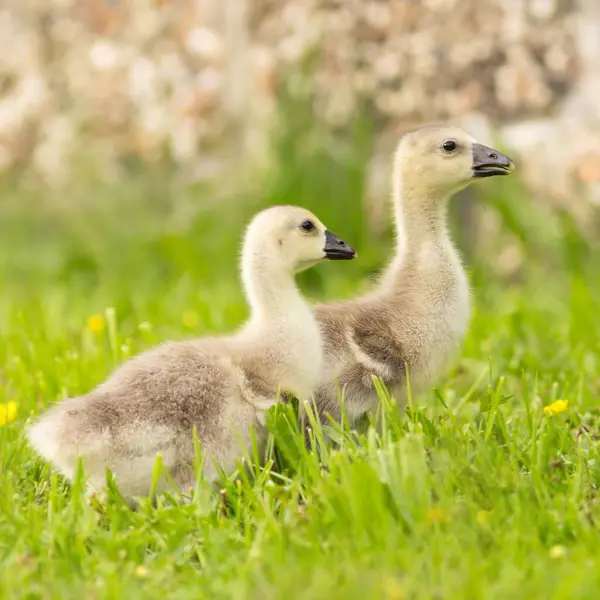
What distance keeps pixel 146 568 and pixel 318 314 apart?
1160 mm

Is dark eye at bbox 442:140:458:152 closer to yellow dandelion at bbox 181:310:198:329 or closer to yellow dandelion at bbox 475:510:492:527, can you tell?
yellow dandelion at bbox 475:510:492:527

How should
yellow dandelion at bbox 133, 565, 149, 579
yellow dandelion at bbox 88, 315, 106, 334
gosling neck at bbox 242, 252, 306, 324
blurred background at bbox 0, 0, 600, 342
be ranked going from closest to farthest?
yellow dandelion at bbox 133, 565, 149, 579
gosling neck at bbox 242, 252, 306, 324
yellow dandelion at bbox 88, 315, 106, 334
blurred background at bbox 0, 0, 600, 342

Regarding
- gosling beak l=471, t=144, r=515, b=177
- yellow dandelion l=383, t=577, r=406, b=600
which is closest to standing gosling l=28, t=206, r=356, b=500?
gosling beak l=471, t=144, r=515, b=177

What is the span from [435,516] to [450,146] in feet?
4.94

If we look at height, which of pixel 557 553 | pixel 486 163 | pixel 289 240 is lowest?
pixel 557 553

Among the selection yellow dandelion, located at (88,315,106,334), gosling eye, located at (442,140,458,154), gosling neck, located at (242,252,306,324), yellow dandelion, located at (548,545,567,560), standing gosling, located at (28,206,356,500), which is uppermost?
gosling eye, located at (442,140,458,154)

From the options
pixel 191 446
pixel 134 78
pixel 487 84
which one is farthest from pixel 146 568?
pixel 134 78

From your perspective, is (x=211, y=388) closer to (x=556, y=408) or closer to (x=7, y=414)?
(x=7, y=414)

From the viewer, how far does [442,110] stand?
272 inches

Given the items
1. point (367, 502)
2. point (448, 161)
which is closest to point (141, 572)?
point (367, 502)

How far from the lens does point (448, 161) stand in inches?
145

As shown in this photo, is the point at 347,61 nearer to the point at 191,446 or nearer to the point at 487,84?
the point at 487,84

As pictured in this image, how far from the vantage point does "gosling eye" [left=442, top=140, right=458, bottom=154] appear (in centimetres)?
367

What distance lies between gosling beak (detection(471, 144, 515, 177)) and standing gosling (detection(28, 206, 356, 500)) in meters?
0.54
